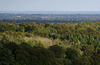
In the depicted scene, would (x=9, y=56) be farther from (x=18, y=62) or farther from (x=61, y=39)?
(x=61, y=39)

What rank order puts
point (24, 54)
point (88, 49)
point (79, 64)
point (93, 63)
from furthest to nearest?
point (88, 49) → point (93, 63) → point (79, 64) → point (24, 54)

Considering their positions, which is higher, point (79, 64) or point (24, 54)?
point (24, 54)

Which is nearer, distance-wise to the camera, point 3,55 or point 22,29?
point 3,55

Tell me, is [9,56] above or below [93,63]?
above

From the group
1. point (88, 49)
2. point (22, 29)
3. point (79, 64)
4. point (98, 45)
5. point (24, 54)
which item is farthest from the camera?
point (22, 29)

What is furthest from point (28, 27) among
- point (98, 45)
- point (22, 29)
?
point (98, 45)

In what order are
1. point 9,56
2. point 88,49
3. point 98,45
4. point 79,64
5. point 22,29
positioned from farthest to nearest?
1. point 22,29
2. point 98,45
3. point 88,49
4. point 79,64
5. point 9,56

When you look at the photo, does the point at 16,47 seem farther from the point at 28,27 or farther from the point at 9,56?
the point at 28,27

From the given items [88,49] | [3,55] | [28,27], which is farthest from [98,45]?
[3,55]

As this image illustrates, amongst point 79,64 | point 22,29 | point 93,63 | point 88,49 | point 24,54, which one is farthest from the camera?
point 22,29
